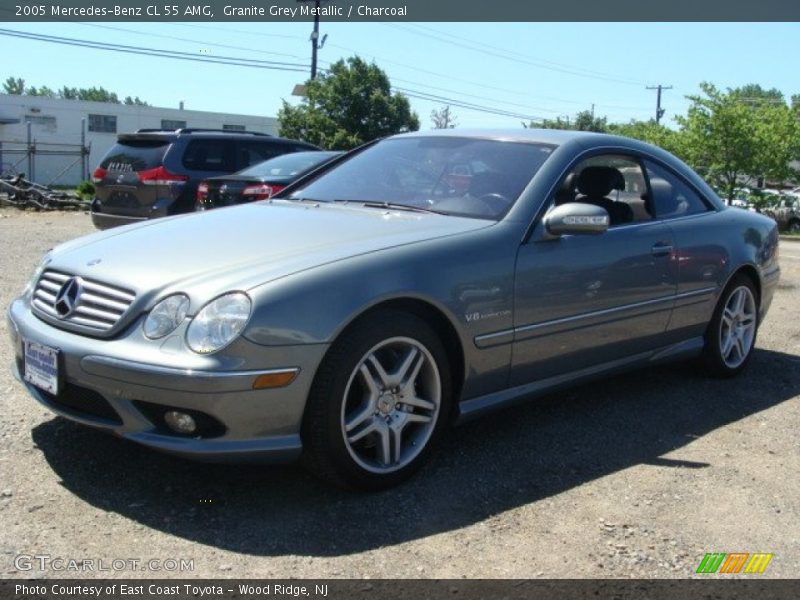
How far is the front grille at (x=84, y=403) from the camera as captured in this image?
10.8 ft

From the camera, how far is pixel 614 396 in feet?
17.0

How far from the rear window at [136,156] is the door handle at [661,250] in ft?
23.5

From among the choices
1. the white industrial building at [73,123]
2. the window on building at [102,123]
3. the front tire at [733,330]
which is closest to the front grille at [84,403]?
the front tire at [733,330]

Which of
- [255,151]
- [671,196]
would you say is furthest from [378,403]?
[255,151]

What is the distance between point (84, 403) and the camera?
338 cm

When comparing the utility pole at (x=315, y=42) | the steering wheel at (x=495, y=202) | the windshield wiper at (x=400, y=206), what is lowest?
the windshield wiper at (x=400, y=206)

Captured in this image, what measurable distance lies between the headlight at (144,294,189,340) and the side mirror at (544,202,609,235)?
179 cm

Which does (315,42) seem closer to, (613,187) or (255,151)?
(255,151)

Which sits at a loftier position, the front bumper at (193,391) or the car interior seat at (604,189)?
the car interior seat at (604,189)

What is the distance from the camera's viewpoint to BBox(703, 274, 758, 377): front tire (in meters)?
5.46

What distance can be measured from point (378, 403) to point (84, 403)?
3.81 ft

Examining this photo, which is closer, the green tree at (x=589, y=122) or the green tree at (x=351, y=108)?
the green tree at (x=351, y=108)

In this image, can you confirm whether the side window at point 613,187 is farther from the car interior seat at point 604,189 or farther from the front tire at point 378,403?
the front tire at point 378,403
